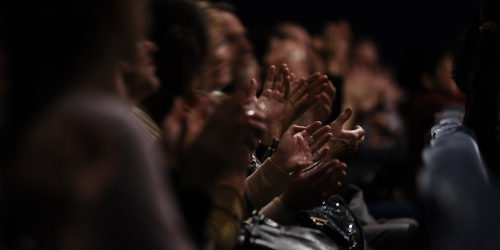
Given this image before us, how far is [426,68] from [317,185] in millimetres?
2429

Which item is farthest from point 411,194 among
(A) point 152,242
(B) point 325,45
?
(A) point 152,242

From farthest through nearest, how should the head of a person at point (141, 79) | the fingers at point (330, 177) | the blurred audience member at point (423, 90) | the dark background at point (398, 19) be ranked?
the dark background at point (398, 19) < the blurred audience member at point (423, 90) < the fingers at point (330, 177) < the head of a person at point (141, 79)

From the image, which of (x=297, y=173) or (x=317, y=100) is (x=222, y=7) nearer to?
(x=317, y=100)

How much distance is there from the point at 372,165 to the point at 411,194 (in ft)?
0.99

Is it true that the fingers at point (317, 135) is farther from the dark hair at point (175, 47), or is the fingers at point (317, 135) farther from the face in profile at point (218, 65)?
the face in profile at point (218, 65)

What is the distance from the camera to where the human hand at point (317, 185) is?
118 cm

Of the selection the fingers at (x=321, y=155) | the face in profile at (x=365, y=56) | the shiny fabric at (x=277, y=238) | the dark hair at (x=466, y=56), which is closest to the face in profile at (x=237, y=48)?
the fingers at (x=321, y=155)

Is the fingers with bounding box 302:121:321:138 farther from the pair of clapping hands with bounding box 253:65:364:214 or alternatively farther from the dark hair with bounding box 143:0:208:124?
the dark hair with bounding box 143:0:208:124

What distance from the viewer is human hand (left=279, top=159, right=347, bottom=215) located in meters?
1.18

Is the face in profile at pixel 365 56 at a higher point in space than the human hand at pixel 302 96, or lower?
lower

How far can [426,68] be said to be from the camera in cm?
337

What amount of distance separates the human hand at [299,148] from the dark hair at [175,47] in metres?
0.28

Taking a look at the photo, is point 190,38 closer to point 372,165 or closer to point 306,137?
point 306,137

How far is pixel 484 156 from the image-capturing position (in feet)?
3.55
